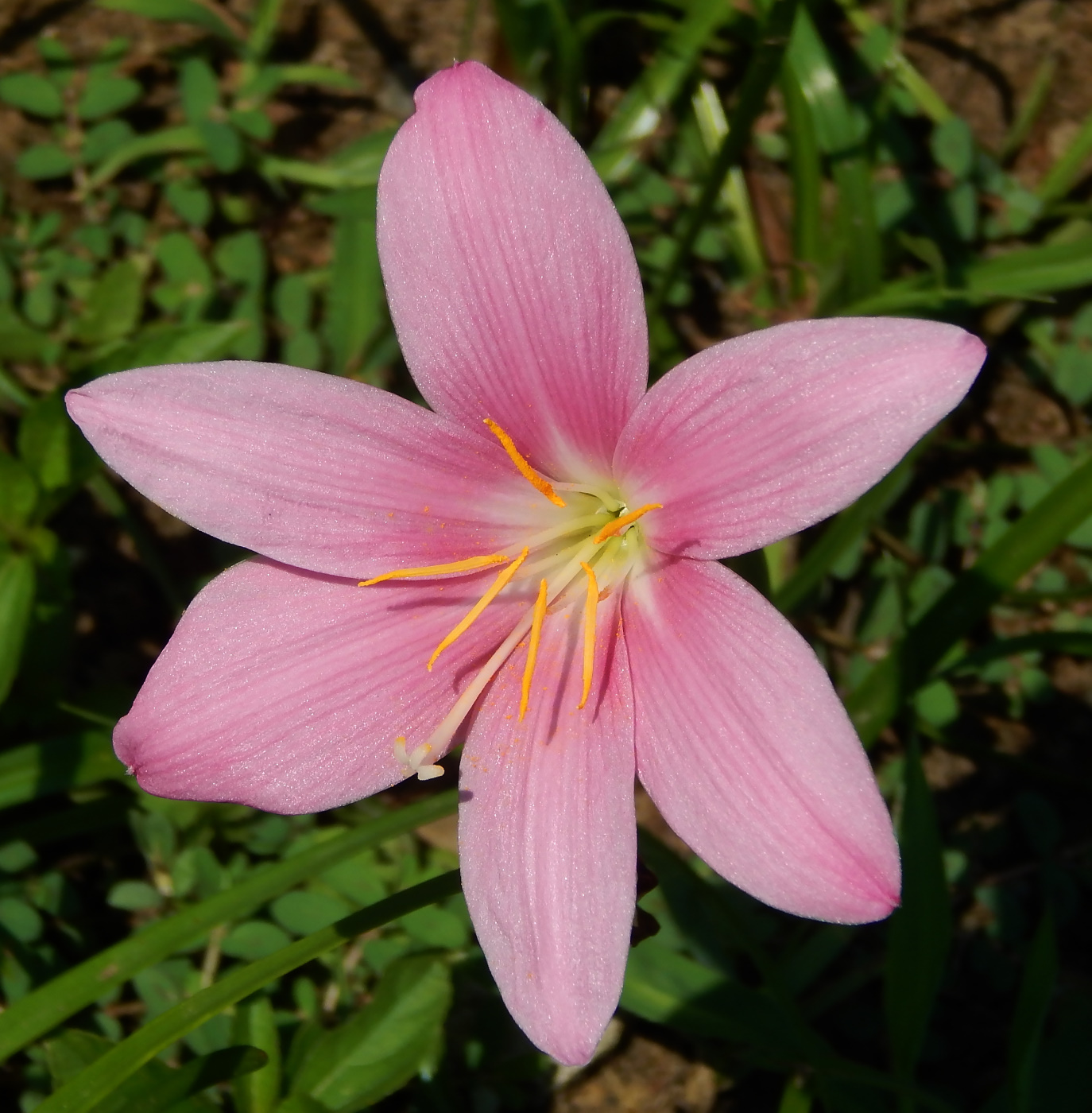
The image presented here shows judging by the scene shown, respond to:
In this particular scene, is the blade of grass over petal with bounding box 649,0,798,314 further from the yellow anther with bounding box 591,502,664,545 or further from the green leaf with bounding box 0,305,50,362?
the green leaf with bounding box 0,305,50,362

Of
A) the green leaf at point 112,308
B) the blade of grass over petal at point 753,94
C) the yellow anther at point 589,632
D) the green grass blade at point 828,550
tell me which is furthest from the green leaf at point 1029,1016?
the green leaf at point 112,308

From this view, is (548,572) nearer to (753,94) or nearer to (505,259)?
(505,259)

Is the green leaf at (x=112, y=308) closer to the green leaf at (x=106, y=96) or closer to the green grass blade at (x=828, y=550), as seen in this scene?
the green leaf at (x=106, y=96)

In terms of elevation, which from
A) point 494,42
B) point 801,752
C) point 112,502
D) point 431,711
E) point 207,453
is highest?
point 494,42

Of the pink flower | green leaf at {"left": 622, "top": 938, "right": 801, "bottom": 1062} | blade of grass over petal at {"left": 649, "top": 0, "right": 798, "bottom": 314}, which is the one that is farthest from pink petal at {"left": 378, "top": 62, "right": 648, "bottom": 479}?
green leaf at {"left": 622, "top": 938, "right": 801, "bottom": 1062}

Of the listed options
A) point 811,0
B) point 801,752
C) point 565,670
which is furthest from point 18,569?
point 811,0

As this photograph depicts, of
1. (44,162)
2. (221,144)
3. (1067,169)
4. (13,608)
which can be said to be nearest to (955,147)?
(1067,169)

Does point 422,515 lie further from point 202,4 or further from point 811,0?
point 202,4
